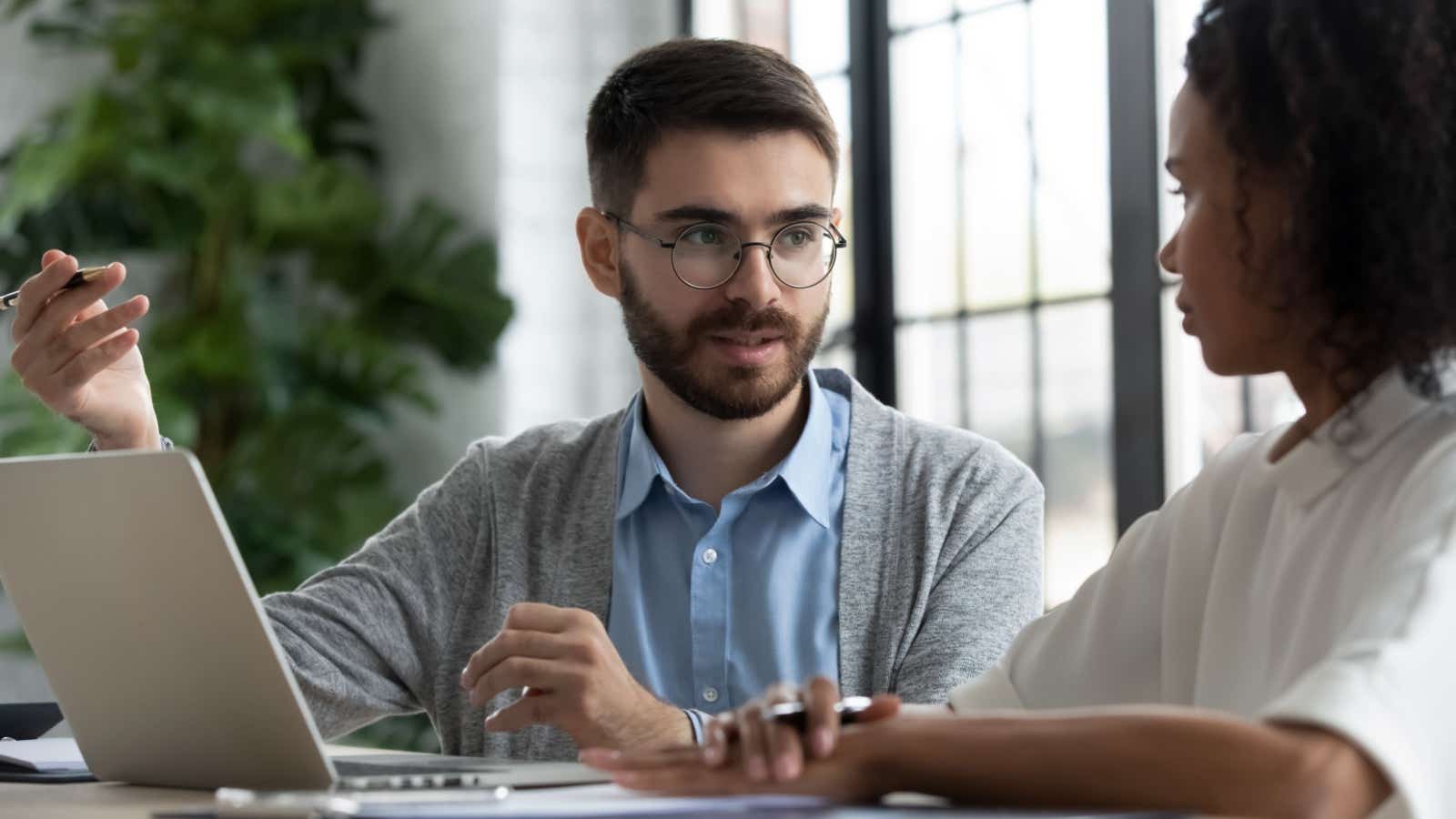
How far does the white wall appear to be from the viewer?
3.85 meters

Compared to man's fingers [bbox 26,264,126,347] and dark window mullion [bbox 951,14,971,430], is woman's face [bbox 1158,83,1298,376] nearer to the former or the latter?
man's fingers [bbox 26,264,126,347]

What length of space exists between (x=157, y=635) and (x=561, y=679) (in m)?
0.28

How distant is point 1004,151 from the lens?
10.6 ft

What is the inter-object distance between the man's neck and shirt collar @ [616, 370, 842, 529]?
2 cm

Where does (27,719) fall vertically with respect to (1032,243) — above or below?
below

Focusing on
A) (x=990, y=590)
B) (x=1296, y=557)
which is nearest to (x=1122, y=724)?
(x=1296, y=557)

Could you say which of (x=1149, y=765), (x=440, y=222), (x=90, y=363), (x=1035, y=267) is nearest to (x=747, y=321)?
(x=90, y=363)

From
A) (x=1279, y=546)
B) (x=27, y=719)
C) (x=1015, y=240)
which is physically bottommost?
(x=27, y=719)

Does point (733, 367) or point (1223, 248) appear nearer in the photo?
point (1223, 248)

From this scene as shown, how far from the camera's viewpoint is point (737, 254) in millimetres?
1850

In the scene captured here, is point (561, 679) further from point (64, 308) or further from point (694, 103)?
point (694, 103)

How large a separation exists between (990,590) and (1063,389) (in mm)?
1425

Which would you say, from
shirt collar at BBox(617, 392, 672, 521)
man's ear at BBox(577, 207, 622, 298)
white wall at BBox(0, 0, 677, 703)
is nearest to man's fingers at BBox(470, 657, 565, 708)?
shirt collar at BBox(617, 392, 672, 521)

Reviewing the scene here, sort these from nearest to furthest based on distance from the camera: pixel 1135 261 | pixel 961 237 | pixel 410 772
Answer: pixel 410 772
pixel 1135 261
pixel 961 237
